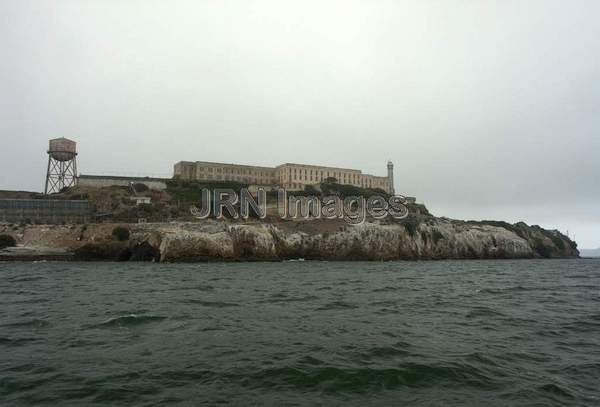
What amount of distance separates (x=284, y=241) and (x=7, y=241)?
151 feet

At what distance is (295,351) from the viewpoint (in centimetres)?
1250

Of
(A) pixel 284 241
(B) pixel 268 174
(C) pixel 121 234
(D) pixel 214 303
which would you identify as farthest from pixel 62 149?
(D) pixel 214 303

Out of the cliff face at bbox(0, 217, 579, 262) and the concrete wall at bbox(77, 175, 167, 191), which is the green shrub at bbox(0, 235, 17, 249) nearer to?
the cliff face at bbox(0, 217, 579, 262)

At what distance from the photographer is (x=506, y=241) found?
10144cm

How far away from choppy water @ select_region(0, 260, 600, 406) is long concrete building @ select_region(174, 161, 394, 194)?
118 metres

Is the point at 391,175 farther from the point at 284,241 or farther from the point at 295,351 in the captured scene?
the point at 295,351

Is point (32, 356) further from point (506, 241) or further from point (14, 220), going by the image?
point (506, 241)

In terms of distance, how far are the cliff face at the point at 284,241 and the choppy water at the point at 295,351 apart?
46023mm

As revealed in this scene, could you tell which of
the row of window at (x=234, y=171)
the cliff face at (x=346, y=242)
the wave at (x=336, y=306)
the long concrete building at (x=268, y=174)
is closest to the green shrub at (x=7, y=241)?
the cliff face at (x=346, y=242)

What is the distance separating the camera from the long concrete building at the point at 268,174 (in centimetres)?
13888

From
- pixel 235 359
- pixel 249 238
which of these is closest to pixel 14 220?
pixel 249 238

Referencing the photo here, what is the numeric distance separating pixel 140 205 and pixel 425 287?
269ft

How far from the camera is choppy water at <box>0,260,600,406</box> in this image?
9219 millimetres

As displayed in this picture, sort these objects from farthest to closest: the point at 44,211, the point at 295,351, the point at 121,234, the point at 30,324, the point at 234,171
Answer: the point at 234,171 → the point at 44,211 → the point at 121,234 → the point at 30,324 → the point at 295,351
